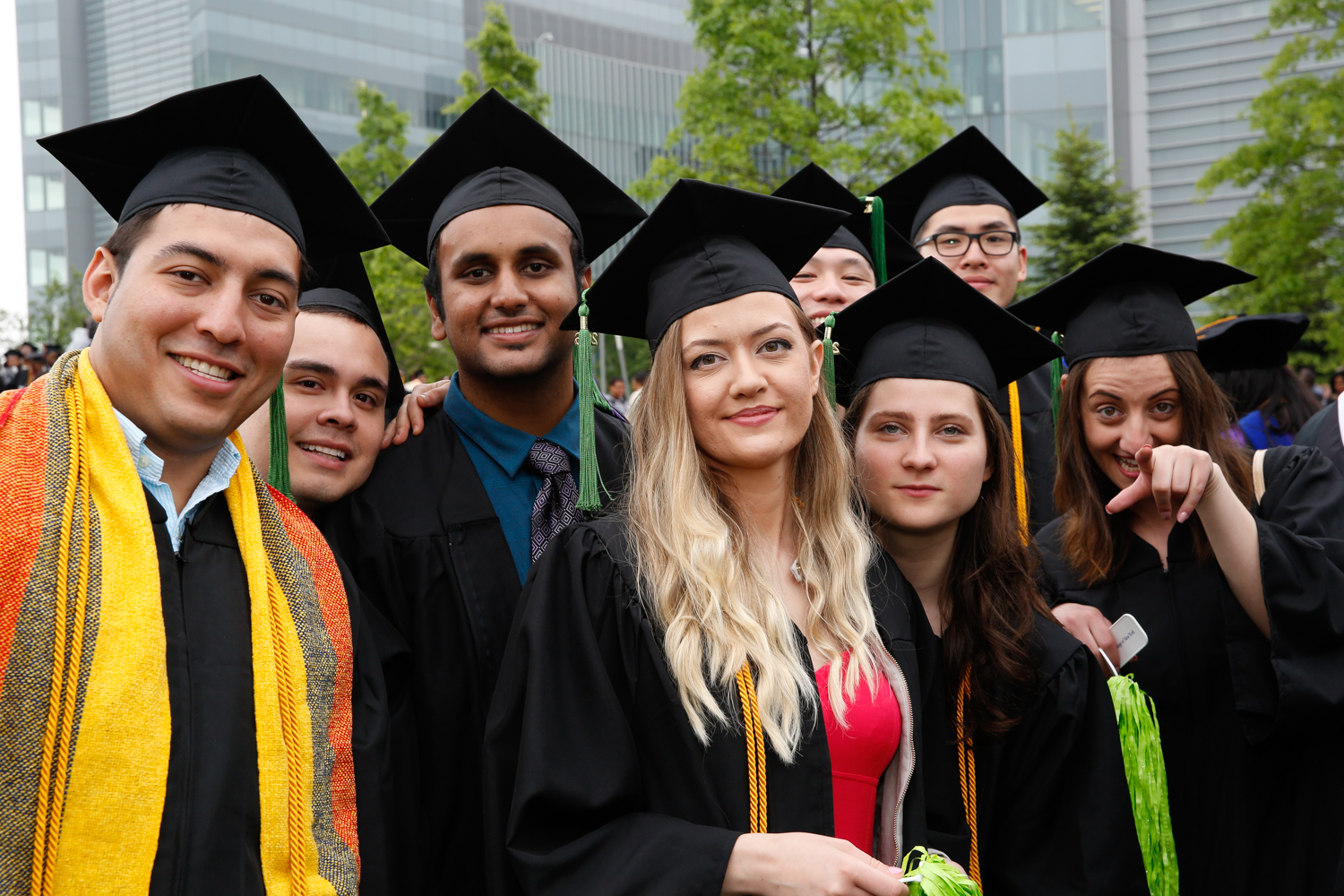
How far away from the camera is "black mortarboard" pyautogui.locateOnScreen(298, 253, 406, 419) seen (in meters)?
3.12

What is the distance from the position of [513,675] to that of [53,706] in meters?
0.85

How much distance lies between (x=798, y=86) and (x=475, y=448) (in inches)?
491

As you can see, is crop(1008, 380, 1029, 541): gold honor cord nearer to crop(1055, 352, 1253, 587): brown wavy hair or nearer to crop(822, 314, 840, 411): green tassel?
crop(1055, 352, 1253, 587): brown wavy hair

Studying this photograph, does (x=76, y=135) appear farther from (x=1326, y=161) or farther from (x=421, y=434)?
(x=1326, y=161)

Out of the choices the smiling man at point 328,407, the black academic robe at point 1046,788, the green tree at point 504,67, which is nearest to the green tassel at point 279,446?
the smiling man at point 328,407

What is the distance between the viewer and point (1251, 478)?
3.08 meters

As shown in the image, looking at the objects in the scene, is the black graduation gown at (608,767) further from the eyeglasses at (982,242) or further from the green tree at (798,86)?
the green tree at (798,86)

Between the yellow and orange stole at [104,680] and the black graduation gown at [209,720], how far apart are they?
0.10 feet

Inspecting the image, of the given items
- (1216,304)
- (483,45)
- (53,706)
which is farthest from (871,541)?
(1216,304)

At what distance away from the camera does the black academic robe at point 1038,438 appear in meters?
3.99

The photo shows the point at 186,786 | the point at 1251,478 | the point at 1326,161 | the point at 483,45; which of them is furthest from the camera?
the point at 483,45

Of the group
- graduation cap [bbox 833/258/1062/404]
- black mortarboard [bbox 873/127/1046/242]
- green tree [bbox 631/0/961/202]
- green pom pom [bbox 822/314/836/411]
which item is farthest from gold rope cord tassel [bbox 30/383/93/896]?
green tree [bbox 631/0/961/202]

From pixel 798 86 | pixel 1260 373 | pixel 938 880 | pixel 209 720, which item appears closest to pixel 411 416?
pixel 209 720

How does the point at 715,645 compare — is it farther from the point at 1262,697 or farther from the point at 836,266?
the point at 836,266
